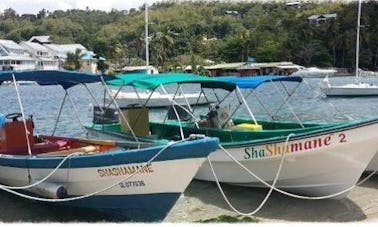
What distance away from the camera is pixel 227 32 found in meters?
162

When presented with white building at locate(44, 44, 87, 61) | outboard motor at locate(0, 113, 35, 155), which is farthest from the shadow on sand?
white building at locate(44, 44, 87, 61)

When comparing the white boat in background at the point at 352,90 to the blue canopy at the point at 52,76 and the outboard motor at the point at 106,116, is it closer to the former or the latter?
the outboard motor at the point at 106,116

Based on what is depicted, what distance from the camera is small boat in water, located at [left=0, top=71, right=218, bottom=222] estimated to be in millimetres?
8703

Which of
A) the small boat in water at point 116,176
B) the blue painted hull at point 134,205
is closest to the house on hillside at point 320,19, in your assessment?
the small boat in water at point 116,176

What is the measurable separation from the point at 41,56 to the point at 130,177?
12960cm

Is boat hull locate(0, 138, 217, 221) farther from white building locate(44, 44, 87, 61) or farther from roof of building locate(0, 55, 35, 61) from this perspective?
white building locate(44, 44, 87, 61)

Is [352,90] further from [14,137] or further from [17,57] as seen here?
[17,57]

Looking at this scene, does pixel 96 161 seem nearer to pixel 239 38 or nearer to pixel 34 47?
pixel 239 38

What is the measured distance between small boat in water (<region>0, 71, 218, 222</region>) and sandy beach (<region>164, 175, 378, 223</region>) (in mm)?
1044

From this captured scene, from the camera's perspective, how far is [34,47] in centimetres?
13450

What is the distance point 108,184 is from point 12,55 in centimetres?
11765

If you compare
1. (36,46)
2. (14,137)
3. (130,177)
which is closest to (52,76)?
(14,137)

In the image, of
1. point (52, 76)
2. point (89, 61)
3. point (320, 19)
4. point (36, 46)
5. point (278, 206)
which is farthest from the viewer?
point (36, 46)

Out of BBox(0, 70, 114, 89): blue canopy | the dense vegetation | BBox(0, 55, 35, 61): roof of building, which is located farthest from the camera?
BBox(0, 55, 35, 61): roof of building
